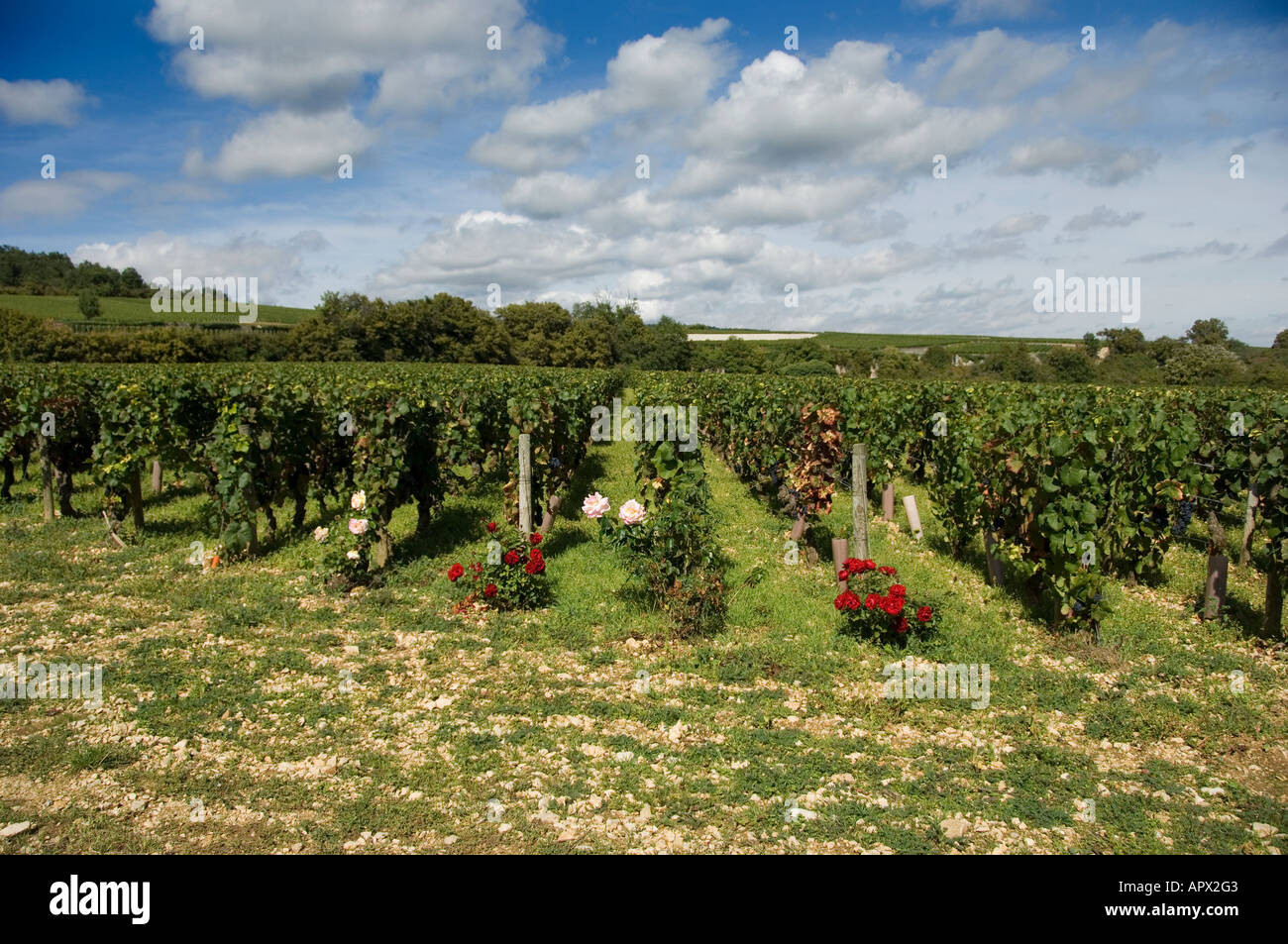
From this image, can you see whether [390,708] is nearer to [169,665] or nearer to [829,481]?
[169,665]

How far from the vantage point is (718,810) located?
13.0 feet

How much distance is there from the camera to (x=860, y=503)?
23.7 feet

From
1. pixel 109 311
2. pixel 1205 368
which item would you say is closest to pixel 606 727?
pixel 1205 368

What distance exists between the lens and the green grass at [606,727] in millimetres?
3842

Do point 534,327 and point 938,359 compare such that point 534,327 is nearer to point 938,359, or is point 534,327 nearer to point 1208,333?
point 938,359

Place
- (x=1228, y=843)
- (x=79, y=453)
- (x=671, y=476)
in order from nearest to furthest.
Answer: (x=1228, y=843) < (x=671, y=476) < (x=79, y=453)

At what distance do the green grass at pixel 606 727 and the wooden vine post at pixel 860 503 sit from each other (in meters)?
0.62

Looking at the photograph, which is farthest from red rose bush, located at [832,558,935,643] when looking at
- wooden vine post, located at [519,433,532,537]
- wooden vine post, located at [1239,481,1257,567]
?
wooden vine post, located at [1239,481,1257,567]

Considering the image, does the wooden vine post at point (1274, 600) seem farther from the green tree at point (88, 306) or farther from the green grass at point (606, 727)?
the green tree at point (88, 306)

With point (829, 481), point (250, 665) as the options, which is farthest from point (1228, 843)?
point (250, 665)

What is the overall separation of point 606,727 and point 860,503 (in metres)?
3.60

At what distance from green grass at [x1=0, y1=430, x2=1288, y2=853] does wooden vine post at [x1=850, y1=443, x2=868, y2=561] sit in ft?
2.05
